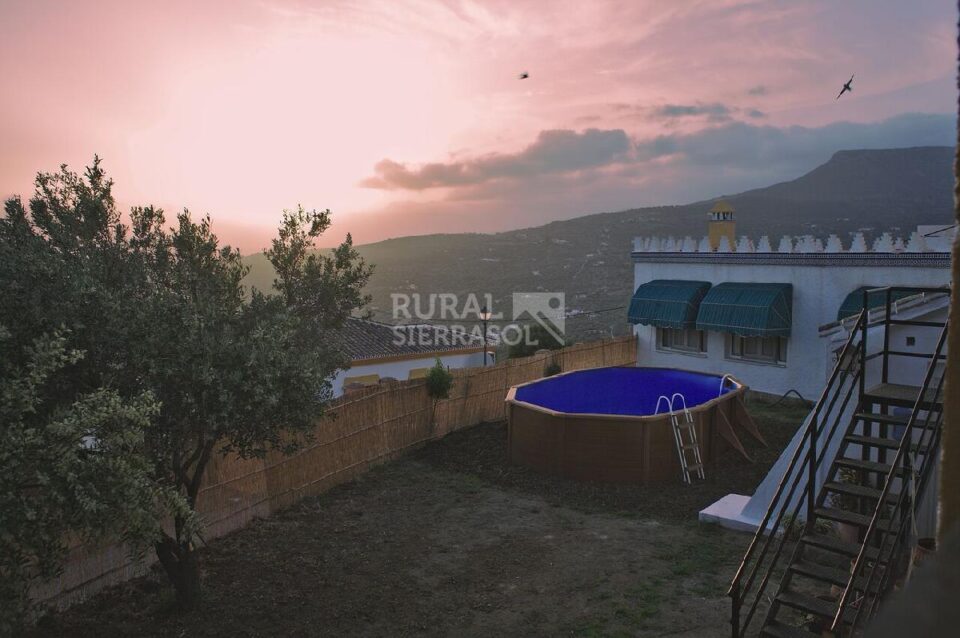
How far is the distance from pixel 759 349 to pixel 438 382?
12830mm

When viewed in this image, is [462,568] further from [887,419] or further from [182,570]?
[887,419]

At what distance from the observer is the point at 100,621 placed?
818cm

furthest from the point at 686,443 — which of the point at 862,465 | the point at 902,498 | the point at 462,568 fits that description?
the point at 902,498

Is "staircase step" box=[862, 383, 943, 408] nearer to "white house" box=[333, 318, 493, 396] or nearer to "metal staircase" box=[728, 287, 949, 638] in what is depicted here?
"metal staircase" box=[728, 287, 949, 638]

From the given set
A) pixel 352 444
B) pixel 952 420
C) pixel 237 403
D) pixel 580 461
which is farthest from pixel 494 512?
pixel 952 420

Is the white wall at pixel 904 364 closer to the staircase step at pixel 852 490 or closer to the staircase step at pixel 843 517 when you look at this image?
the staircase step at pixel 852 490

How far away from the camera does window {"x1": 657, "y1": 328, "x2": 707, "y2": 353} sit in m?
25.2

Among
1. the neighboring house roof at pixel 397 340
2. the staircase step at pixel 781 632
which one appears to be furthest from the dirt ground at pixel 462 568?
the neighboring house roof at pixel 397 340

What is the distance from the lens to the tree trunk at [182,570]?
8.35 m

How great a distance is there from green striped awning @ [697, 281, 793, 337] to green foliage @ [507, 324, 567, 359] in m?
10.3

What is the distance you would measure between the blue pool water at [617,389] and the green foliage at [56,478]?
12541mm

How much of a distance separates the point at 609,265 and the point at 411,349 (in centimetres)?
4036

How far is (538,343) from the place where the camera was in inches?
1345

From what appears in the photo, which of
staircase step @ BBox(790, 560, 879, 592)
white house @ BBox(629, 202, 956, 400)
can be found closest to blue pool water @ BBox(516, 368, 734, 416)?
white house @ BBox(629, 202, 956, 400)
